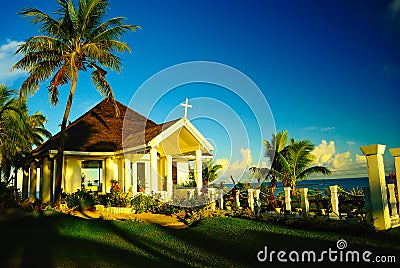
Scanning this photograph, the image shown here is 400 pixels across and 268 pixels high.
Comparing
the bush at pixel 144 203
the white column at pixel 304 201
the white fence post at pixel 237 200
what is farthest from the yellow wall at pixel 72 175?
the white column at pixel 304 201

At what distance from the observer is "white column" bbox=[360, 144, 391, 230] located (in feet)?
33.9

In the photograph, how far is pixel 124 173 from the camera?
20.8 meters

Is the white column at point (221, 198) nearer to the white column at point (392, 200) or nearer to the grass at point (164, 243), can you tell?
the grass at point (164, 243)

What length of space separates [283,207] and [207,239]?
4.77 meters

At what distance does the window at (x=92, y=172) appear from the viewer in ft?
76.4

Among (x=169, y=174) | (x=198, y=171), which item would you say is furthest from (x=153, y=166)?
(x=198, y=171)

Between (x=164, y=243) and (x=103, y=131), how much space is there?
47.3 feet

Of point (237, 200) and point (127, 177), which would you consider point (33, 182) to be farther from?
point (237, 200)

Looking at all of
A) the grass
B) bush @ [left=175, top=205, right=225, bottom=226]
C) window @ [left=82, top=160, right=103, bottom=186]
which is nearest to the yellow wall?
window @ [left=82, top=160, right=103, bottom=186]

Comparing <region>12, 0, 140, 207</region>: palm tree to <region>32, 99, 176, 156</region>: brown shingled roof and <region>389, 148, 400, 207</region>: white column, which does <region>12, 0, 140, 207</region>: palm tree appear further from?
<region>389, 148, 400, 207</region>: white column

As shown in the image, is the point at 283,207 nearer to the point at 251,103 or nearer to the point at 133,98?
the point at 251,103

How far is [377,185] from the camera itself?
10555mm
